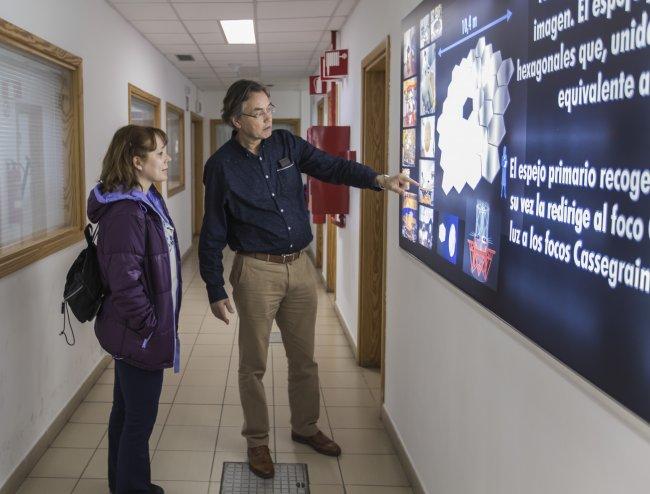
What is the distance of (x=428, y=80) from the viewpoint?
232 cm

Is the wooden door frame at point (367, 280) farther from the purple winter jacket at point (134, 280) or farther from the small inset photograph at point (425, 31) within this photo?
the purple winter jacket at point (134, 280)

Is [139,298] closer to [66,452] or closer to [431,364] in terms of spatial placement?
[431,364]

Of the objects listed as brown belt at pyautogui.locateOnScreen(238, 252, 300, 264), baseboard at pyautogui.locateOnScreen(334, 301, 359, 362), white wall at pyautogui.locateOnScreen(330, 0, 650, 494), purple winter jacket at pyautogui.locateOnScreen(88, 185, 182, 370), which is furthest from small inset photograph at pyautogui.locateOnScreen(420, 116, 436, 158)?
baseboard at pyautogui.locateOnScreen(334, 301, 359, 362)

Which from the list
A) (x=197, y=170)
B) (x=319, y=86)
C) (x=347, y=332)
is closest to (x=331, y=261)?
(x=347, y=332)

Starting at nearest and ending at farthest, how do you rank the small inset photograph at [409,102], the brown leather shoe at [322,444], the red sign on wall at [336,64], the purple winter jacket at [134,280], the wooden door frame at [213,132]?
the purple winter jacket at [134,280]
the small inset photograph at [409,102]
the brown leather shoe at [322,444]
the red sign on wall at [336,64]
the wooden door frame at [213,132]

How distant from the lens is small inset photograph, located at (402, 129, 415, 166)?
258 centimetres

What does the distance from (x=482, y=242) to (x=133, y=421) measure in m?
1.45

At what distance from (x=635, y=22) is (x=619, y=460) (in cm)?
74

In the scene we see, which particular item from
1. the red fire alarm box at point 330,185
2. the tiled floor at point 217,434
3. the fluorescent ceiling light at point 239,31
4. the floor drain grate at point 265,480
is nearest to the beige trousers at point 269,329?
the floor drain grate at point 265,480

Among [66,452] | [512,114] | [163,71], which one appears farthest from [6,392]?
[163,71]

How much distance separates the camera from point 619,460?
1095 millimetres

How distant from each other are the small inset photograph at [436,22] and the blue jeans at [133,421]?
1578 millimetres

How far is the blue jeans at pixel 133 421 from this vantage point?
2299 millimetres

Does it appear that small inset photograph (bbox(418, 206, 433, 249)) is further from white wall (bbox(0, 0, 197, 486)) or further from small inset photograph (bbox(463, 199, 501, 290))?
white wall (bbox(0, 0, 197, 486))
